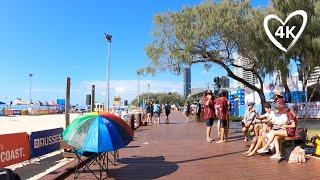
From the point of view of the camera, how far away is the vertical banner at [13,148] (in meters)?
10.2

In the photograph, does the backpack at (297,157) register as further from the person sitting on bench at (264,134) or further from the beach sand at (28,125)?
the beach sand at (28,125)

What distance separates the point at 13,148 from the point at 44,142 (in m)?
1.97

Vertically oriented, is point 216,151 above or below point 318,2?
below

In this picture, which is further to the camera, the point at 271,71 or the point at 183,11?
the point at 183,11

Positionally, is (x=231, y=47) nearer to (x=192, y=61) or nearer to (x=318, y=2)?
(x=192, y=61)

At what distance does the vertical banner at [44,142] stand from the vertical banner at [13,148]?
1.32 ft

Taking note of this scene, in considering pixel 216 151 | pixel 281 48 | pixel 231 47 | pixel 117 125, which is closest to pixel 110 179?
pixel 117 125

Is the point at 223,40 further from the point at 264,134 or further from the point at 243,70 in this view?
the point at 264,134

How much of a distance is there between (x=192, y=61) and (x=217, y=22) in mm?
3751

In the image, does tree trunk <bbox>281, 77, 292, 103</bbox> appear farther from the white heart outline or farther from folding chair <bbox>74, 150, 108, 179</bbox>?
folding chair <bbox>74, 150, 108, 179</bbox>

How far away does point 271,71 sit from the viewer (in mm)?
35844

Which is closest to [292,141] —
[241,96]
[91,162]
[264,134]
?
[264,134]

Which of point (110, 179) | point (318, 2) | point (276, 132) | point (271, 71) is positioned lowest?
point (110, 179)

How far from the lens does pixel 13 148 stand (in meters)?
10.7
